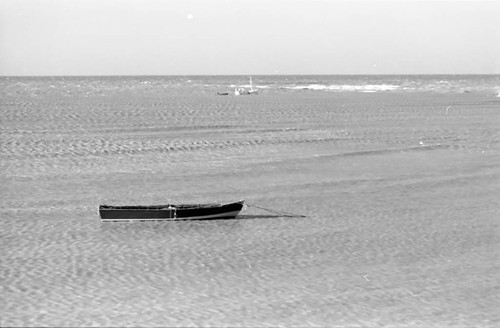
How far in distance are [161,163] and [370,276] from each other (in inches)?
1021

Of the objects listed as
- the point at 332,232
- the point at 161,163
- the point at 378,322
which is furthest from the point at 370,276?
the point at 161,163

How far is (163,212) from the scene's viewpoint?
105 ft

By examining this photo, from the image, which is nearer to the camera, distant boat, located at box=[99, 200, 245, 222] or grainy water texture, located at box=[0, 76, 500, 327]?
grainy water texture, located at box=[0, 76, 500, 327]

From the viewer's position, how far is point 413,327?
784 inches

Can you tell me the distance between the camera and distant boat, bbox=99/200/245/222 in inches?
1252

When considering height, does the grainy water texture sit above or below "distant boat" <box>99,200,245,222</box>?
below

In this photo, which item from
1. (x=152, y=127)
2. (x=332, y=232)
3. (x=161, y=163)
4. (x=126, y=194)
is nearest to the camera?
(x=332, y=232)

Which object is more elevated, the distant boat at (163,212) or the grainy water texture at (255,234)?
the distant boat at (163,212)

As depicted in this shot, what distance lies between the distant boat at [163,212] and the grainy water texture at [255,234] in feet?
1.11

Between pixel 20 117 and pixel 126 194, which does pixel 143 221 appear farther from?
pixel 20 117

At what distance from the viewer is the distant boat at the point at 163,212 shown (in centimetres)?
3180

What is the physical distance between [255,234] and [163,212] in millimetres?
4031

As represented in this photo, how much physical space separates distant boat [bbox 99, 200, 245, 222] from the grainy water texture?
1.11ft

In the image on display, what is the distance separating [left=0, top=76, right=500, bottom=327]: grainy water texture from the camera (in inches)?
842
